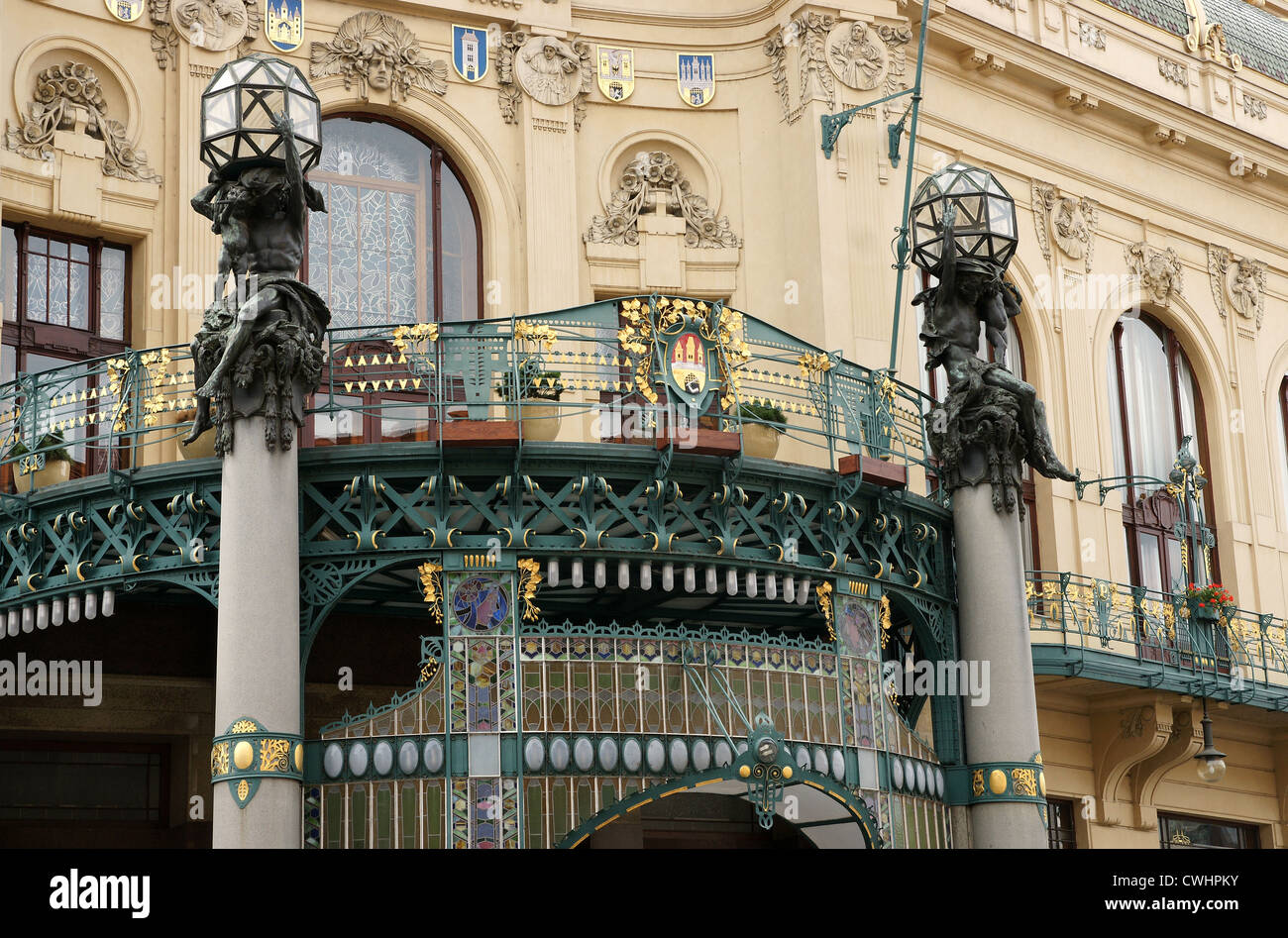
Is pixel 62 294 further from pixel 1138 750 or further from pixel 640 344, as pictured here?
pixel 1138 750

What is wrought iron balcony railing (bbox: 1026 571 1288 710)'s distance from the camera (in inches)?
933

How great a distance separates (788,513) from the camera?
18.2 m

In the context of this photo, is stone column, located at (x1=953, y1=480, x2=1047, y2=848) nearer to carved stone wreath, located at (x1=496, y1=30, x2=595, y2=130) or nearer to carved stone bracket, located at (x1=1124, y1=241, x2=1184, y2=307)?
carved stone wreath, located at (x1=496, y1=30, x2=595, y2=130)

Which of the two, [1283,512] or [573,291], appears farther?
[1283,512]

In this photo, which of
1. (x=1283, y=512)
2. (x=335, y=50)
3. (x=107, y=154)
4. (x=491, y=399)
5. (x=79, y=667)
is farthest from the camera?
(x=1283, y=512)

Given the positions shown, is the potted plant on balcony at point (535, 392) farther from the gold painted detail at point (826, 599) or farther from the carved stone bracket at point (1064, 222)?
the carved stone bracket at point (1064, 222)

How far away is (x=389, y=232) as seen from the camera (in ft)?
76.7

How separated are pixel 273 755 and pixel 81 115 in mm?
9068

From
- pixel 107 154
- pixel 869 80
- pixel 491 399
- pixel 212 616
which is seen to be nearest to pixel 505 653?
pixel 491 399

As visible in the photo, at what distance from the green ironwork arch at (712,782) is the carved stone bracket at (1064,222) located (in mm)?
11640

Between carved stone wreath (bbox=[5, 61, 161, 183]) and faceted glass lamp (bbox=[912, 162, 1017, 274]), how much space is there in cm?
847

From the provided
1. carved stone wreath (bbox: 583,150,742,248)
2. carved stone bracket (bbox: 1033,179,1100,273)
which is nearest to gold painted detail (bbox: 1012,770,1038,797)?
carved stone wreath (bbox: 583,150,742,248)

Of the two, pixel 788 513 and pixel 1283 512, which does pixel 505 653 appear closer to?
pixel 788 513

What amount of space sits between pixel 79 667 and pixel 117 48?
23.0ft
